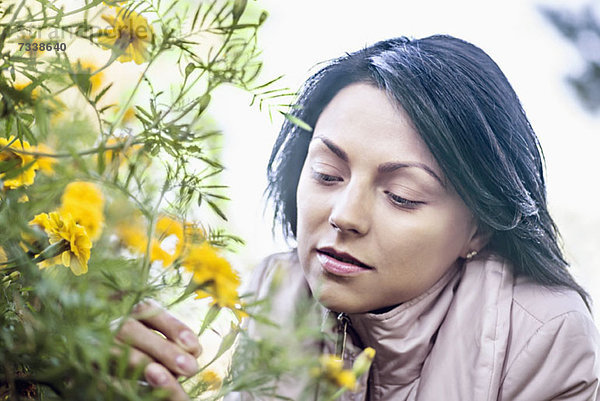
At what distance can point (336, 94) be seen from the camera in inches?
34.7

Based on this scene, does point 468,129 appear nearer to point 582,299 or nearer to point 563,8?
point 582,299

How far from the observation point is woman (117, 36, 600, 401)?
0.78 meters

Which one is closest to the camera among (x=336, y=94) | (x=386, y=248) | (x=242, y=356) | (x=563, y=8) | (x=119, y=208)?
(x=242, y=356)

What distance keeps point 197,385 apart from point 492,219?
51cm

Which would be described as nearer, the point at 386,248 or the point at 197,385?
the point at 197,385

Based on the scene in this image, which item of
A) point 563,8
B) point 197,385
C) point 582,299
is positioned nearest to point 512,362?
point 582,299

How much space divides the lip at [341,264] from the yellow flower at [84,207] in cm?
40

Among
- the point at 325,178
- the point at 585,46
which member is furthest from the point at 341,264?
the point at 585,46

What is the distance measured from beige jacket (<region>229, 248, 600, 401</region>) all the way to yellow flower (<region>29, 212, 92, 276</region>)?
0.40 metres

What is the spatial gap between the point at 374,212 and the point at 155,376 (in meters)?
0.42

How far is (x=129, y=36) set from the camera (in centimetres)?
45

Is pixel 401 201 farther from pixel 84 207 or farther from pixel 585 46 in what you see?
pixel 585 46

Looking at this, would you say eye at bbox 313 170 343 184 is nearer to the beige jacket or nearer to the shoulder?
the beige jacket

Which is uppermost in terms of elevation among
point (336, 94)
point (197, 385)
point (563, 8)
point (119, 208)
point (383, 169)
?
point (563, 8)
